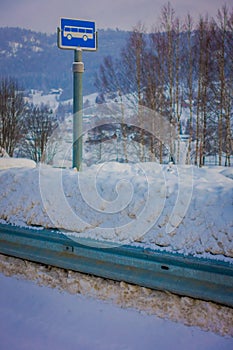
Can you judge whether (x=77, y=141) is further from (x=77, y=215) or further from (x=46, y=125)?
(x=46, y=125)

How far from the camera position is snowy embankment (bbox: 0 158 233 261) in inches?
127

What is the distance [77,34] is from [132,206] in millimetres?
3872

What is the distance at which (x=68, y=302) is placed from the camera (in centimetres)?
347

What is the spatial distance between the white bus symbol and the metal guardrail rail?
11.7 feet

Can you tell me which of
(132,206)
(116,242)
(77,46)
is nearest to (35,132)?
(77,46)

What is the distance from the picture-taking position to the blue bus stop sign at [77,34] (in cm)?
624

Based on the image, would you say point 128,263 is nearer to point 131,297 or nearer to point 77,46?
point 131,297

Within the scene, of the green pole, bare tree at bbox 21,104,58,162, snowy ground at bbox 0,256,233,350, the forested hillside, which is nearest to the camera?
snowy ground at bbox 0,256,233,350

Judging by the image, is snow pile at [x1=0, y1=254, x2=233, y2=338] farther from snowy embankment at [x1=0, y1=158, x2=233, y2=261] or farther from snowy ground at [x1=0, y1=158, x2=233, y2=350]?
snowy embankment at [x1=0, y1=158, x2=233, y2=261]

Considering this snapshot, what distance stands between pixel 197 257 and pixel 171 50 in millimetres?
20209

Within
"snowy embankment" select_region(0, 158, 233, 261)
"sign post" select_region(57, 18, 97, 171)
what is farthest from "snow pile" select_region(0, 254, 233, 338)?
"sign post" select_region(57, 18, 97, 171)

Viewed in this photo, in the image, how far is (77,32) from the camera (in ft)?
20.9

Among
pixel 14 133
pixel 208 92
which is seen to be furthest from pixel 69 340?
pixel 14 133

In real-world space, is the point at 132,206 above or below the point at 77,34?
below
